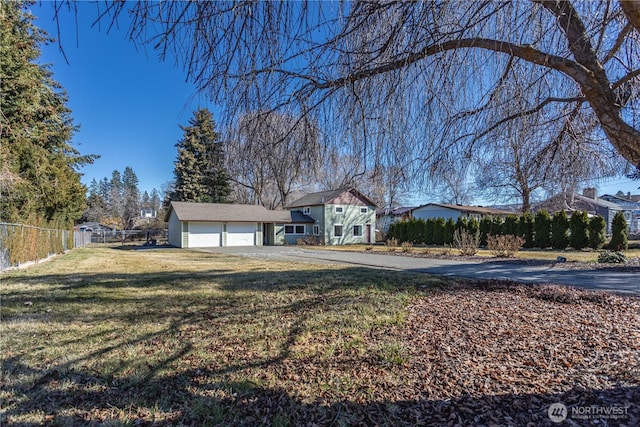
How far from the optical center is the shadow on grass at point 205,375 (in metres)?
2.32

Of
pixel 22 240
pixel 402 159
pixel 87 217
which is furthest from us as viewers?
pixel 87 217

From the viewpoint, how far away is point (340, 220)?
1136 inches

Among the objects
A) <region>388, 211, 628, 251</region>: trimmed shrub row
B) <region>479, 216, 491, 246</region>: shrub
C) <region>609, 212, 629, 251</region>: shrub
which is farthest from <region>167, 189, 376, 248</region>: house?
<region>609, 212, 629, 251</region>: shrub

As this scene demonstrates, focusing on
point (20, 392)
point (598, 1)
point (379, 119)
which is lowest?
point (20, 392)

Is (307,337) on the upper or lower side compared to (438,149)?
lower

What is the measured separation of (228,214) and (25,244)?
51.2ft

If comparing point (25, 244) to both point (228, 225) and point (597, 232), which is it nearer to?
point (228, 225)

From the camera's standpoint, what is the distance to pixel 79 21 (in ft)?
5.99

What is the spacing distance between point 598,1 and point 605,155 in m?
1.90

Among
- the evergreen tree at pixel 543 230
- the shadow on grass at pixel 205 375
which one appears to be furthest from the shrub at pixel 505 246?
the shadow on grass at pixel 205 375

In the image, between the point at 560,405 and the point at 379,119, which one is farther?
the point at 379,119

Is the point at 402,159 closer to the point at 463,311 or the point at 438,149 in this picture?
the point at 438,149

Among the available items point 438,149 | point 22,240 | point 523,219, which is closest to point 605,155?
point 438,149

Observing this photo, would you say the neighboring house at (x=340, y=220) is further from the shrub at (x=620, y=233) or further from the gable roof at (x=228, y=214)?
the shrub at (x=620, y=233)
